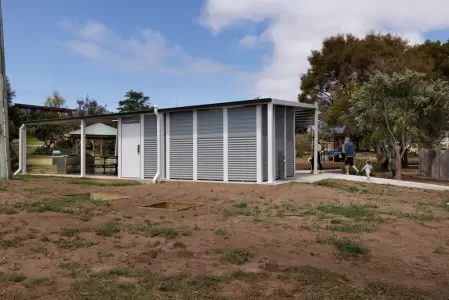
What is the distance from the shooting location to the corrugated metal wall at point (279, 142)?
14.4 m

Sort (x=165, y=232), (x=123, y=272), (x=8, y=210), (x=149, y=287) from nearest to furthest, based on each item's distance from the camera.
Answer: (x=149, y=287) → (x=123, y=272) → (x=165, y=232) → (x=8, y=210)

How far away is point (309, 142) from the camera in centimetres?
3662

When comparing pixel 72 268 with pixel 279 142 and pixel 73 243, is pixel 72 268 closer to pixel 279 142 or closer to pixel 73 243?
pixel 73 243

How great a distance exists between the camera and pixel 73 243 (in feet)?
19.0

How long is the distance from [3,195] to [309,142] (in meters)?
29.8

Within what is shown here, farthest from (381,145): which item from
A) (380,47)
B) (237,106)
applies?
(237,106)

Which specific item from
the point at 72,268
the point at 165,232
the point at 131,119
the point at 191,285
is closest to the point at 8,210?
the point at 165,232

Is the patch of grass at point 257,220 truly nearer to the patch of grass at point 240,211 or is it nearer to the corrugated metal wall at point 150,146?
the patch of grass at point 240,211

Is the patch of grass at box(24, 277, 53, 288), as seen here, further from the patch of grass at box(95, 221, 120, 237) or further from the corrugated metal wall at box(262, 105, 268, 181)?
the corrugated metal wall at box(262, 105, 268, 181)

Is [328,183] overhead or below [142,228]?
overhead

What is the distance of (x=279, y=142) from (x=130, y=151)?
600 centimetres

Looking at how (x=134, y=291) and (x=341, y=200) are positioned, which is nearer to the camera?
(x=134, y=291)

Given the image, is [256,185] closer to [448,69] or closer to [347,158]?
[347,158]

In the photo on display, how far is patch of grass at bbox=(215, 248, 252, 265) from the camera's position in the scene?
16.9 feet
